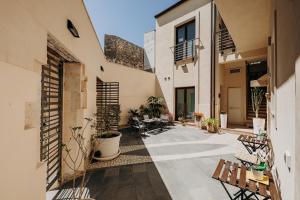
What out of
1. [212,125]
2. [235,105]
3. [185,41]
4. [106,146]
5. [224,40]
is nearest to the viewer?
[106,146]

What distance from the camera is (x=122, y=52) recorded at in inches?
494

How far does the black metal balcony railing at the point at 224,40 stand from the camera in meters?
7.65

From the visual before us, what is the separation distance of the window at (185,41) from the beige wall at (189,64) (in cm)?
35

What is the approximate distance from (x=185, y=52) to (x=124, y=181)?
869 cm

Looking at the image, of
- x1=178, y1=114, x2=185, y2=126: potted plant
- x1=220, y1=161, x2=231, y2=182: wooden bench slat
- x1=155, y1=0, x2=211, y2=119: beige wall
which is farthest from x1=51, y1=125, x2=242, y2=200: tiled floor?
x1=155, y1=0, x2=211, y2=119: beige wall

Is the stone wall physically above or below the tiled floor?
above

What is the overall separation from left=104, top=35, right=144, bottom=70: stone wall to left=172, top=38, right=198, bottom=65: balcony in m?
4.76

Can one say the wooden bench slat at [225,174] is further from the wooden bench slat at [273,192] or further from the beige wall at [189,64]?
the beige wall at [189,64]

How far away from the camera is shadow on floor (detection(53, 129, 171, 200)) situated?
274 centimetres

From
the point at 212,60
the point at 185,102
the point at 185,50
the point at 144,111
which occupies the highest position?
the point at 185,50

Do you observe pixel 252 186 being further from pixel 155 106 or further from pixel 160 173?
pixel 155 106

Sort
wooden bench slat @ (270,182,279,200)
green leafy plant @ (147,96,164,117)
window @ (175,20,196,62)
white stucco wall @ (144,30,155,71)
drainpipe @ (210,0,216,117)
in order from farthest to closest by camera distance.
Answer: white stucco wall @ (144,30,155,71)
green leafy plant @ (147,96,164,117)
window @ (175,20,196,62)
drainpipe @ (210,0,216,117)
wooden bench slat @ (270,182,279,200)

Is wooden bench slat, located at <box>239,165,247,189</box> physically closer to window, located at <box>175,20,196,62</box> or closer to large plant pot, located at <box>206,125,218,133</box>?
large plant pot, located at <box>206,125,218,133</box>

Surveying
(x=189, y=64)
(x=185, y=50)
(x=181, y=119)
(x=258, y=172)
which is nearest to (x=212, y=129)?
(x=181, y=119)
